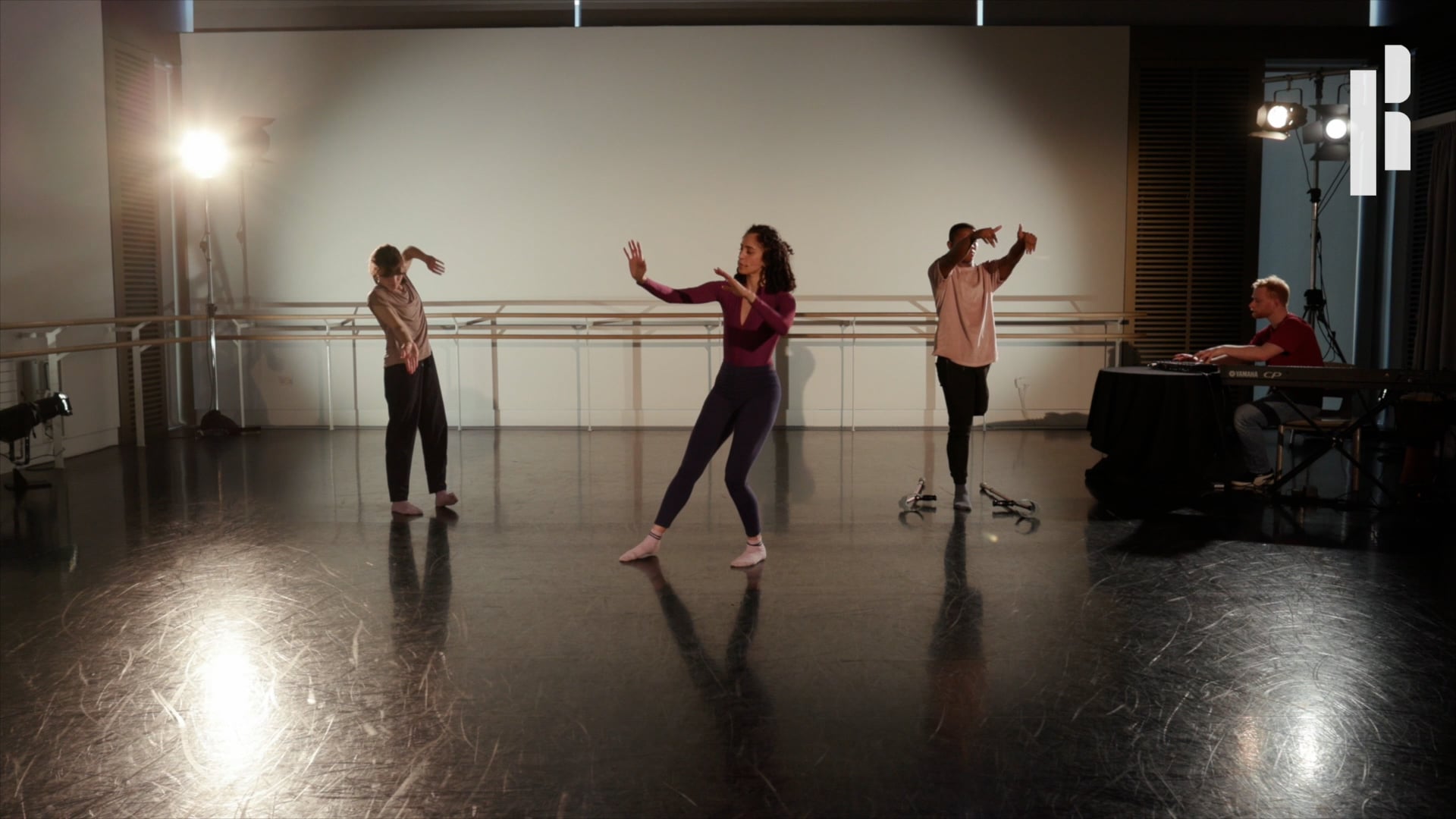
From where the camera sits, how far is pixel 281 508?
6016 millimetres

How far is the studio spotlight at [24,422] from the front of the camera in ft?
21.5

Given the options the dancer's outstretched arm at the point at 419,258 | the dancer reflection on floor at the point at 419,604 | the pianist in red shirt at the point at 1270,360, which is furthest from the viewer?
the pianist in red shirt at the point at 1270,360

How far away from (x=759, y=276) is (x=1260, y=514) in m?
3.06

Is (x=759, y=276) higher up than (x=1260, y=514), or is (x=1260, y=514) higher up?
(x=759, y=276)

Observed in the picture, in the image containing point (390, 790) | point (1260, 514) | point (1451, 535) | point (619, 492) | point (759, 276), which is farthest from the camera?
point (619, 492)

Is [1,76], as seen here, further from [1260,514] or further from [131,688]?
[1260,514]

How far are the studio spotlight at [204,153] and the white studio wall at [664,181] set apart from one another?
16.9 inches

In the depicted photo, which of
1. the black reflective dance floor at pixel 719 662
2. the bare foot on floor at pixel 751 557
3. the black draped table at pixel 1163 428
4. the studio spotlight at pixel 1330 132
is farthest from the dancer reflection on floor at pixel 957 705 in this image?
the studio spotlight at pixel 1330 132

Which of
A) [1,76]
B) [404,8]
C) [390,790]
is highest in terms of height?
[404,8]

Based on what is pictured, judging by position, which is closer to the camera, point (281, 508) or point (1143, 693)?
point (1143, 693)

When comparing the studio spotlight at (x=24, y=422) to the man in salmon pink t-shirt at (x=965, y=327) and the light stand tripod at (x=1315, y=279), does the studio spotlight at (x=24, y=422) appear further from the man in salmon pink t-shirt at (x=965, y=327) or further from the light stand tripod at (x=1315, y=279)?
the light stand tripod at (x=1315, y=279)

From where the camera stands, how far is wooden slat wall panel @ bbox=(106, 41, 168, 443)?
848 centimetres

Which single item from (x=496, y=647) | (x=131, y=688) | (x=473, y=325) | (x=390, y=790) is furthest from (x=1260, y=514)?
(x=473, y=325)

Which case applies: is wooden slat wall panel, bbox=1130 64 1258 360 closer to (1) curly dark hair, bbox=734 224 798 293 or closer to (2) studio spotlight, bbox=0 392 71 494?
(1) curly dark hair, bbox=734 224 798 293
